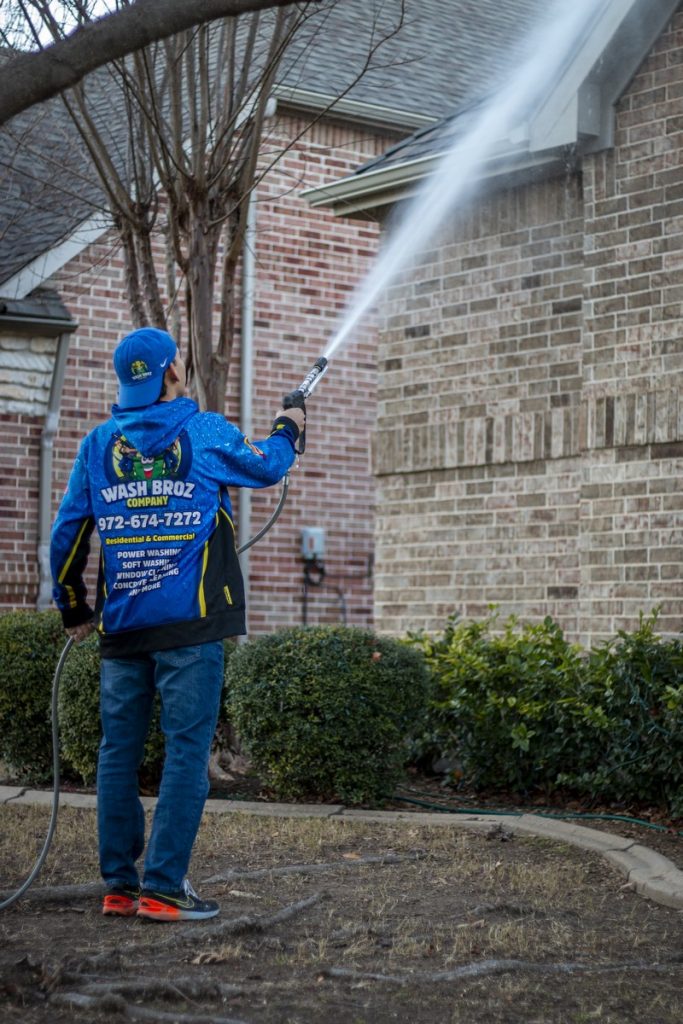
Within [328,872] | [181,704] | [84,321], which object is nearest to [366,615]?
[84,321]

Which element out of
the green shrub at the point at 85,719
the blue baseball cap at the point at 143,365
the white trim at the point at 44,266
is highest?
the white trim at the point at 44,266

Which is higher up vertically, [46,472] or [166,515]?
[46,472]

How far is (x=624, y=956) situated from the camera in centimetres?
457

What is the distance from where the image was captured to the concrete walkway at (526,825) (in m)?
5.66

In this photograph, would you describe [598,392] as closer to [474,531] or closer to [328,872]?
[474,531]

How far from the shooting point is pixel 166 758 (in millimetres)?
4910

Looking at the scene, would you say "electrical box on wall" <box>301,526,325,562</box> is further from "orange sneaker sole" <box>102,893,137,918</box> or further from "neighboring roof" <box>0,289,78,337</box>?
"orange sneaker sole" <box>102,893,137,918</box>

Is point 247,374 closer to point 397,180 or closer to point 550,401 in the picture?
point 397,180

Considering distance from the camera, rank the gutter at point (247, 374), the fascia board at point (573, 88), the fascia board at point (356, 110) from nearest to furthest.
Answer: the fascia board at point (573, 88) → the fascia board at point (356, 110) → the gutter at point (247, 374)

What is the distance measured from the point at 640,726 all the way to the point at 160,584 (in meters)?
3.40

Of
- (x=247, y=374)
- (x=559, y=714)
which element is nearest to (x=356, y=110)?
(x=247, y=374)

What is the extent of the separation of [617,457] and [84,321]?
18.9ft

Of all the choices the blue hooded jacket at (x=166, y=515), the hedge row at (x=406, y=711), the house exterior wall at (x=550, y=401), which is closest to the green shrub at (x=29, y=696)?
the hedge row at (x=406, y=711)

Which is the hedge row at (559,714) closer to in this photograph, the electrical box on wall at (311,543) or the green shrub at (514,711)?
the green shrub at (514,711)
